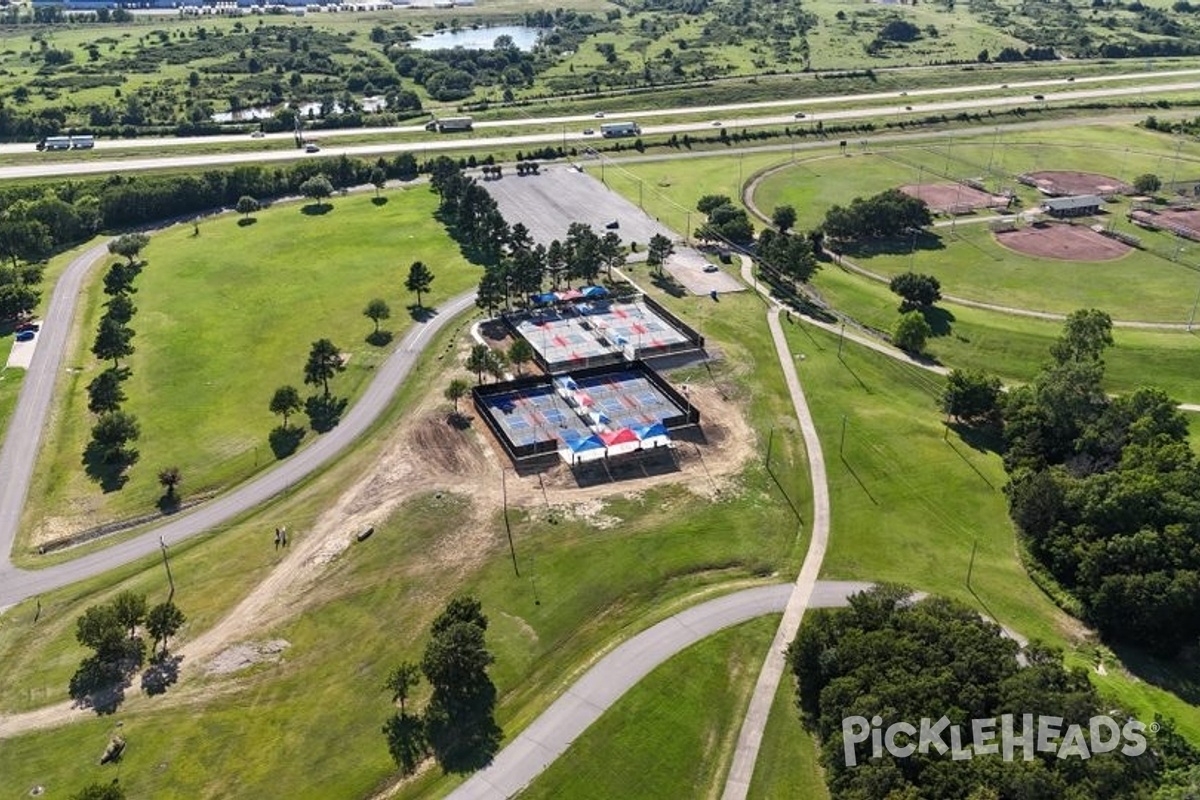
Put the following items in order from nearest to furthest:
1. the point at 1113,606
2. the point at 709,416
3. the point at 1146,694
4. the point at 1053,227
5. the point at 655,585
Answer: the point at 1146,694 < the point at 1113,606 < the point at 655,585 < the point at 709,416 < the point at 1053,227

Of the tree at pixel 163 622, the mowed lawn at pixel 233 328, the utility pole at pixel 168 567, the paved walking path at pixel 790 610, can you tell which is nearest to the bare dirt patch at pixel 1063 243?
the paved walking path at pixel 790 610

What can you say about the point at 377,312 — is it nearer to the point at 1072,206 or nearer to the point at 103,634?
the point at 103,634

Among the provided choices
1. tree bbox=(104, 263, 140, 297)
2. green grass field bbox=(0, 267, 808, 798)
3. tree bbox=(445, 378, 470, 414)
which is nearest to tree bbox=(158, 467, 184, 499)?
green grass field bbox=(0, 267, 808, 798)

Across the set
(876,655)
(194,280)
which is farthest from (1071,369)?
(194,280)

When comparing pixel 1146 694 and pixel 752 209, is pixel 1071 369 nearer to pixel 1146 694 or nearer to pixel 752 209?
pixel 1146 694

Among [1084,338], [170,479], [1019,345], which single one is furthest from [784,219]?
[170,479]

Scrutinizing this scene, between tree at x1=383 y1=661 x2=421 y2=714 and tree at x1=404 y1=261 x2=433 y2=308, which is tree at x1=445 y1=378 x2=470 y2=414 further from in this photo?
tree at x1=383 y1=661 x2=421 y2=714
